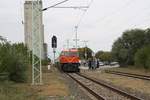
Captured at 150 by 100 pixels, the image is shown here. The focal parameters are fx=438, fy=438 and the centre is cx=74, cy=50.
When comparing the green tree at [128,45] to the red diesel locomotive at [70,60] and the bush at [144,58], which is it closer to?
the bush at [144,58]

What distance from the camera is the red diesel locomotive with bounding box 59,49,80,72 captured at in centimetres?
6003

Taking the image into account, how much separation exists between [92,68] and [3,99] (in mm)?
49849

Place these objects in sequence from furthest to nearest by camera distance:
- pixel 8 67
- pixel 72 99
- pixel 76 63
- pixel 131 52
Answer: pixel 131 52 → pixel 76 63 → pixel 8 67 → pixel 72 99

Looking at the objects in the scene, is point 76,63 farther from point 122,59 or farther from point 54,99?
point 54,99

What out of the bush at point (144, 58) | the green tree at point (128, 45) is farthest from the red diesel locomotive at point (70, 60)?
the green tree at point (128, 45)

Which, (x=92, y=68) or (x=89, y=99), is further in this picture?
(x=92, y=68)

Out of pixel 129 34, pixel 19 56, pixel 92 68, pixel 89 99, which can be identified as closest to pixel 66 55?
pixel 92 68

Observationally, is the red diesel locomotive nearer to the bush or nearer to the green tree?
the bush

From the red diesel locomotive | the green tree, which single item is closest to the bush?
the red diesel locomotive

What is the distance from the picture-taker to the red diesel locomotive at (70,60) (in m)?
60.0

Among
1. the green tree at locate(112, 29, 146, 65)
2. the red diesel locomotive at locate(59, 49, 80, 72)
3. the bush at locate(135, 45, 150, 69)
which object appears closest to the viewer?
the bush at locate(135, 45, 150, 69)

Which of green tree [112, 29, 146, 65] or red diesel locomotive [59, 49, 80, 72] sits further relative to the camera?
green tree [112, 29, 146, 65]

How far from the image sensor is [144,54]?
60.7 metres

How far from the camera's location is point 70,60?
60125 mm
